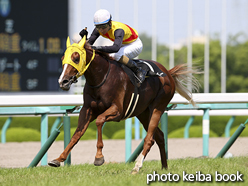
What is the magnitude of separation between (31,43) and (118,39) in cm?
714

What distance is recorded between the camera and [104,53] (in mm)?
4062

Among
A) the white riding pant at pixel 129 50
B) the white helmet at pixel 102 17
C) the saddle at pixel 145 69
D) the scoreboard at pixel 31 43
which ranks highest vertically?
the white helmet at pixel 102 17

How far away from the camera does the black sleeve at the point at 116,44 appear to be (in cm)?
389

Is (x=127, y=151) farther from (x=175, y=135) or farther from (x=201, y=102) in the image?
(x=175, y=135)

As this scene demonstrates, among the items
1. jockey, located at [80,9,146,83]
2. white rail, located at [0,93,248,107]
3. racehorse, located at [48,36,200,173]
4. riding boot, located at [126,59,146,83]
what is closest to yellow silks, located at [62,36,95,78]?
racehorse, located at [48,36,200,173]

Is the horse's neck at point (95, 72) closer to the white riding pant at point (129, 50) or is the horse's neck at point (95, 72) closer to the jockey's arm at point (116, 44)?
the jockey's arm at point (116, 44)

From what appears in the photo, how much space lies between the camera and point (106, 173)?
411 centimetres

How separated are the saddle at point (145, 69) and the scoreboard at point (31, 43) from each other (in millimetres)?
6477

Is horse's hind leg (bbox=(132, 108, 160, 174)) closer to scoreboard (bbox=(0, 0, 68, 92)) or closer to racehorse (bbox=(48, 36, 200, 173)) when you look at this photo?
racehorse (bbox=(48, 36, 200, 173))

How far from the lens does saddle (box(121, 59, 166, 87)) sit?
413cm

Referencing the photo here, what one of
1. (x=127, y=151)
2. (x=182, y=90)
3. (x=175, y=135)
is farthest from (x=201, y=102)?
(x=175, y=135)

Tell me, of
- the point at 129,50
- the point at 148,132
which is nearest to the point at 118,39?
the point at 129,50

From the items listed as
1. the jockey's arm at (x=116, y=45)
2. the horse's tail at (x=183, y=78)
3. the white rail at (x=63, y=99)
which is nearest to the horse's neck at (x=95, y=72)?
the jockey's arm at (x=116, y=45)

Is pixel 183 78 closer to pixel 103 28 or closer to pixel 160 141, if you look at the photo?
pixel 160 141
